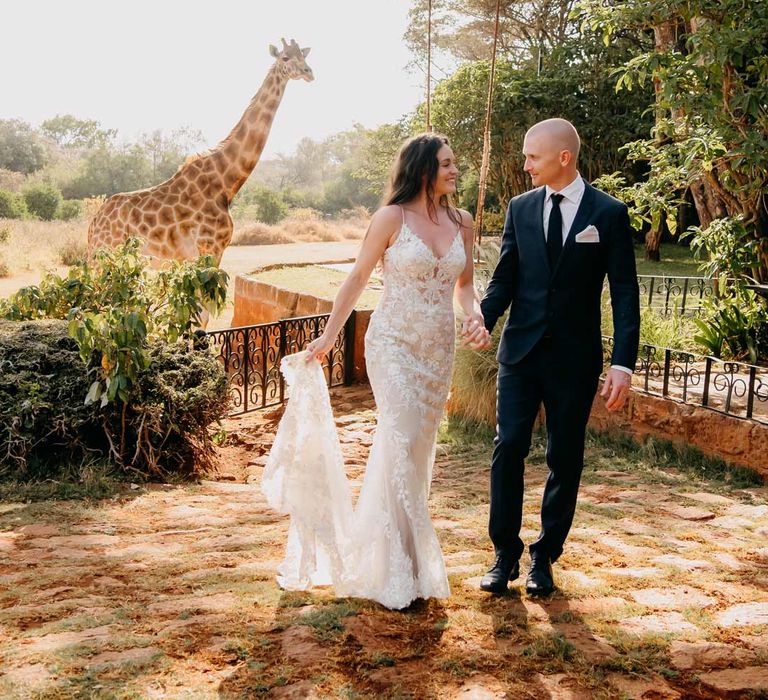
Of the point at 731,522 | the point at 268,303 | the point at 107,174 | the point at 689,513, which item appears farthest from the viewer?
the point at 107,174

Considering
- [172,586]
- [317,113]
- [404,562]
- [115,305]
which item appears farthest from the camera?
[317,113]

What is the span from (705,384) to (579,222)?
10.1 feet

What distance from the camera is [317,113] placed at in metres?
132

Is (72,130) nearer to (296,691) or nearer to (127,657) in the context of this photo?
(127,657)

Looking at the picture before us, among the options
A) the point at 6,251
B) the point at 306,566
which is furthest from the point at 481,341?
the point at 6,251

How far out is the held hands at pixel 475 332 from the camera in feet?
12.6

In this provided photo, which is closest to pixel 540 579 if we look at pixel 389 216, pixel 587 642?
pixel 587 642

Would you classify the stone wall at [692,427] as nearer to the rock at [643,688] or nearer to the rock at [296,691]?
the rock at [643,688]

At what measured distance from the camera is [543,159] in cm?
378

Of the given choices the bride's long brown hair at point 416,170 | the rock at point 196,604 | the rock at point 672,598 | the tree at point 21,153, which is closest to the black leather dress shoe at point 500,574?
the rock at point 672,598

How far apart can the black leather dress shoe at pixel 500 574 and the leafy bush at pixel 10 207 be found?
114 feet

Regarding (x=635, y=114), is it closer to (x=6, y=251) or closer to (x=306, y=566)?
(x=6, y=251)

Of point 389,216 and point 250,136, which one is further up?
point 250,136

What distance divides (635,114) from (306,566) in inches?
729
